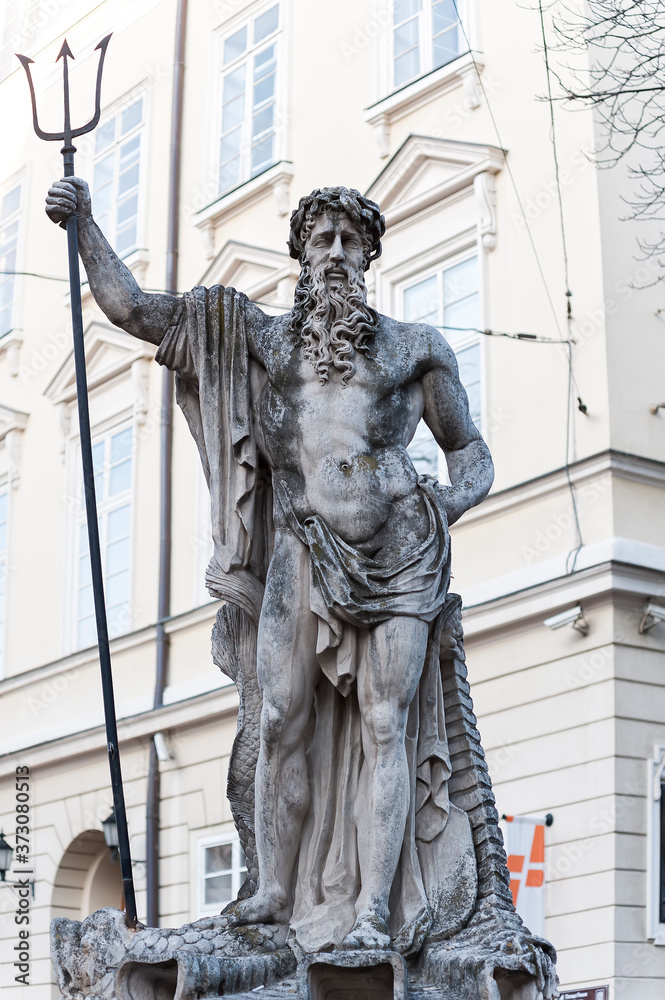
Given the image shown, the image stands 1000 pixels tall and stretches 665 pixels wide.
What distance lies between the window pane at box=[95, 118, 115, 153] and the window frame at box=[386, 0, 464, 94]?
5.12m

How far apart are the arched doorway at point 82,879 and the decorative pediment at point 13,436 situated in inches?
183

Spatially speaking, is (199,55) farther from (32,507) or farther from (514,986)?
(514,986)

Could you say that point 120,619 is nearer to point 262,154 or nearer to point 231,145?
point 262,154

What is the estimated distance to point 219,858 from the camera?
49.3 ft

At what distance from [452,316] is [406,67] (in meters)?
2.74

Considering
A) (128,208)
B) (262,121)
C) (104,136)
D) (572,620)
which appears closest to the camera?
(572,620)

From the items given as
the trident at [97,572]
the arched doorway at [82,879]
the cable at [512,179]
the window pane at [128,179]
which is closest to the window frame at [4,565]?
the arched doorway at [82,879]

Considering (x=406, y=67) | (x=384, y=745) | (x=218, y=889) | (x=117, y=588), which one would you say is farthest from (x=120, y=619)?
(x=384, y=745)

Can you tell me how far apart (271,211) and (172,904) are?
22.0 feet

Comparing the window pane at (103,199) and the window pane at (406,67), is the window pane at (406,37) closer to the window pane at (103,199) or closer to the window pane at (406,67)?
the window pane at (406,67)

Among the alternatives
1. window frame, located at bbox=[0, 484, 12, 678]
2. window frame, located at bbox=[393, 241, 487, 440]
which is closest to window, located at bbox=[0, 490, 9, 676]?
window frame, located at bbox=[0, 484, 12, 678]

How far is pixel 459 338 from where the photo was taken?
13.8 m

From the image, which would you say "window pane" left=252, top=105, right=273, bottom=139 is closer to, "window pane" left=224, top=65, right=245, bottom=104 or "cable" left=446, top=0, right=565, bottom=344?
"window pane" left=224, top=65, right=245, bottom=104

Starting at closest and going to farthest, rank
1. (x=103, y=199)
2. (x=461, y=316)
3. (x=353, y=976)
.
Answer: (x=353, y=976), (x=461, y=316), (x=103, y=199)
